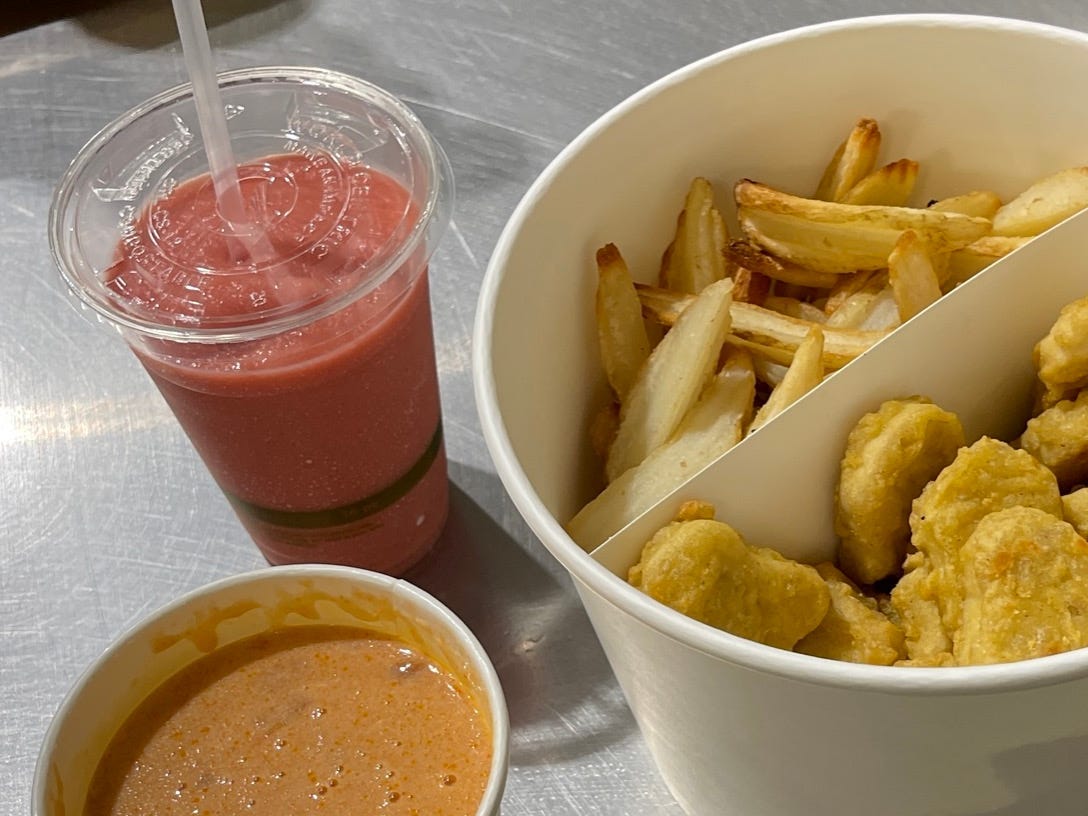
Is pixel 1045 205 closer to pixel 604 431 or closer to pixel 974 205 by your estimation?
pixel 974 205

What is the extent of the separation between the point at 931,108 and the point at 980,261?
177 millimetres

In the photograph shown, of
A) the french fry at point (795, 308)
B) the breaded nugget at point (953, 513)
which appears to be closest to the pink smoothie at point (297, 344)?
the french fry at point (795, 308)

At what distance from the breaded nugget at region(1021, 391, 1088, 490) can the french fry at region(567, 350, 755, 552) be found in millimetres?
234

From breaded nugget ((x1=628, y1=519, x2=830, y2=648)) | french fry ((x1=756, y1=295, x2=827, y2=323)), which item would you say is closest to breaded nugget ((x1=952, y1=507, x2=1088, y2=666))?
breaded nugget ((x1=628, y1=519, x2=830, y2=648))

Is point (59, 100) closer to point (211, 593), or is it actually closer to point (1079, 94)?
point (211, 593)

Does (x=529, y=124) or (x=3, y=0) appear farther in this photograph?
(x=3, y=0)

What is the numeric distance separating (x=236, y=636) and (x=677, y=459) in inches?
16.0

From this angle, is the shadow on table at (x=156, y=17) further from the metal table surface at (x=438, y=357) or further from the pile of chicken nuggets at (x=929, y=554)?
the pile of chicken nuggets at (x=929, y=554)

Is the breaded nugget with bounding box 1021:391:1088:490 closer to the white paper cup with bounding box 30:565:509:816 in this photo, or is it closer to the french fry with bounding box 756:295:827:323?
the french fry with bounding box 756:295:827:323

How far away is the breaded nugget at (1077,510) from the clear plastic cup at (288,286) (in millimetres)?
548

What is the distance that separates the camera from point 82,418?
1.41m

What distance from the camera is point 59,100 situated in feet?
5.83

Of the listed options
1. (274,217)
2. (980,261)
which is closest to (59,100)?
(274,217)

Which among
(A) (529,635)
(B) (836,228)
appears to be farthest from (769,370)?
(A) (529,635)
